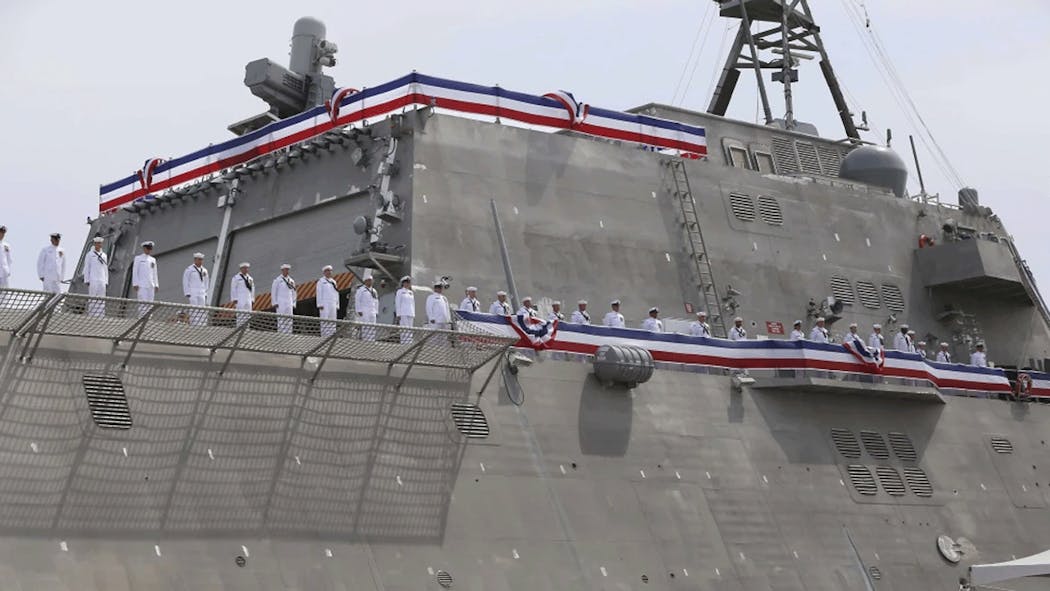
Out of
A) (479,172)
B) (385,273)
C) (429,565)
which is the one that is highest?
(479,172)

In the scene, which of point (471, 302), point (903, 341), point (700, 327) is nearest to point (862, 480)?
point (700, 327)

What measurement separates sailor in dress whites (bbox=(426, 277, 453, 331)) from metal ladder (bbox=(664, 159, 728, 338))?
5.79m

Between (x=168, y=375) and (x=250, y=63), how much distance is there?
40.8ft

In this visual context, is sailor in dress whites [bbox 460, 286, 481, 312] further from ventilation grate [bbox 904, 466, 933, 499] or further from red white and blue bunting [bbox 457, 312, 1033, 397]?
ventilation grate [bbox 904, 466, 933, 499]

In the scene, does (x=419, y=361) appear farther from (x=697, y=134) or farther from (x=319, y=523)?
(x=697, y=134)

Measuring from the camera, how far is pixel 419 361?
17875mm

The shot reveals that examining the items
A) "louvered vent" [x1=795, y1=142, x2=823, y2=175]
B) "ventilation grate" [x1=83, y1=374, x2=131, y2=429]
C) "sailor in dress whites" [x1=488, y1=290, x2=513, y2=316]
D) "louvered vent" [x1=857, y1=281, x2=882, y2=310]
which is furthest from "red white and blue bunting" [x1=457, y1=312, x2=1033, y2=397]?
"louvered vent" [x1=795, y1=142, x2=823, y2=175]

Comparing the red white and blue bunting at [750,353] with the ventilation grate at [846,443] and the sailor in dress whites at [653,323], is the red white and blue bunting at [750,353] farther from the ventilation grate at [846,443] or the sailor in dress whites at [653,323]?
the ventilation grate at [846,443]

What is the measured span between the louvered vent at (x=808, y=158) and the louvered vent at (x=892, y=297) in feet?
10.0

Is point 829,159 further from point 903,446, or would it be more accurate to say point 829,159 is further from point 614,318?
point 614,318

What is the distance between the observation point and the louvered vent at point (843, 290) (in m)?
25.2

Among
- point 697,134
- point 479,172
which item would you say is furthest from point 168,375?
point 697,134

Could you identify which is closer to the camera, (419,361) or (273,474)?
(273,474)

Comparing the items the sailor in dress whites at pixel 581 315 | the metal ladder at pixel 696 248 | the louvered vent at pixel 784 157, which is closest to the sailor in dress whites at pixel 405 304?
the sailor in dress whites at pixel 581 315
